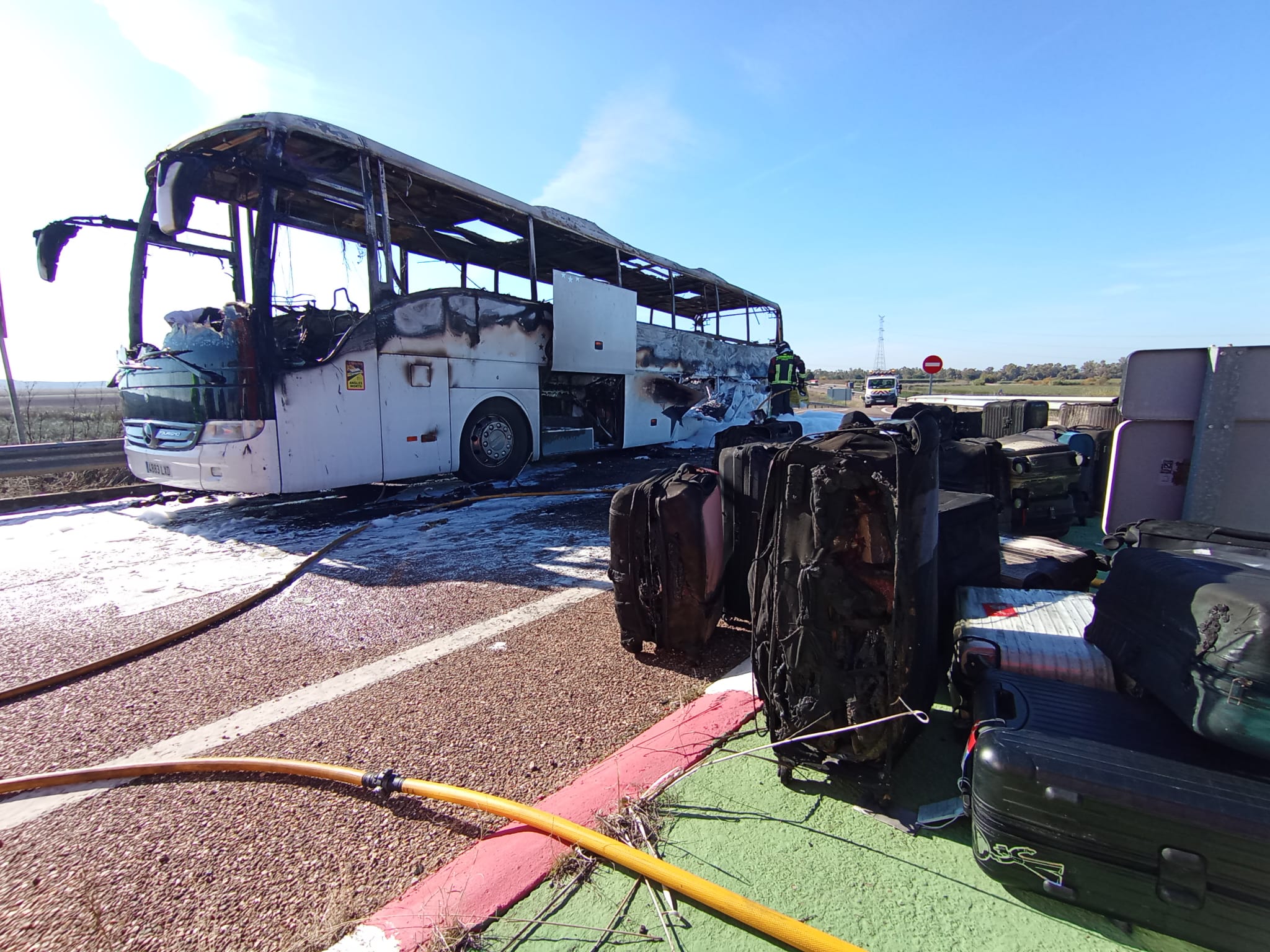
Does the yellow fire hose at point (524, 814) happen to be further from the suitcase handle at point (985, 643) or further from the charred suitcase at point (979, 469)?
the charred suitcase at point (979, 469)

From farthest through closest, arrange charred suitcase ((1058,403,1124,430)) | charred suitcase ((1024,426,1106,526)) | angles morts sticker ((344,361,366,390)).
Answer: charred suitcase ((1058,403,1124,430))
angles morts sticker ((344,361,366,390))
charred suitcase ((1024,426,1106,526))

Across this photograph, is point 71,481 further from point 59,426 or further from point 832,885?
point 832,885

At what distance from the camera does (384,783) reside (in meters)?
1.90

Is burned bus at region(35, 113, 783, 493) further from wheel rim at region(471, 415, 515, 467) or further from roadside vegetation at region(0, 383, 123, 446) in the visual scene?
roadside vegetation at region(0, 383, 123, 446)

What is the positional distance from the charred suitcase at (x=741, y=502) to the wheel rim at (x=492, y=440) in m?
5.36

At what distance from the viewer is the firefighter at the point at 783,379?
45.0 ft

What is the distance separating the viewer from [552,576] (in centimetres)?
426

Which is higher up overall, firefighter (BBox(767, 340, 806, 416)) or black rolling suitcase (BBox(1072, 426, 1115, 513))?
firefighter (BBox(767, 340, 806, 416))

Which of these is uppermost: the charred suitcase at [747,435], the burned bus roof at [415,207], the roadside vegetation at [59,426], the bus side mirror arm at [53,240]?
the burned bus roof at [415,207]

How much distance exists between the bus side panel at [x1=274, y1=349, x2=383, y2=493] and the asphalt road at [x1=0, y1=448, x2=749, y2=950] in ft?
3.35

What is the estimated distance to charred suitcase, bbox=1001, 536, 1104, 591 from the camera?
2785mm

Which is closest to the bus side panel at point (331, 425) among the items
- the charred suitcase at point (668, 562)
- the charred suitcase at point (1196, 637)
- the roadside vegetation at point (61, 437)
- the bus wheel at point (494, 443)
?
the bus wheel at point (494, 443)

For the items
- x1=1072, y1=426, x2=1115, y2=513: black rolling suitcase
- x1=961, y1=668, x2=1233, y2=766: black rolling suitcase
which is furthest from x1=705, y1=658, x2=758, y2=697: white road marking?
x1=1072, y1=426, x2=1115, y2=513: black rolling suitcase

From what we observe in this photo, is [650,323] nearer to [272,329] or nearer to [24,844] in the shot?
[272,329]
